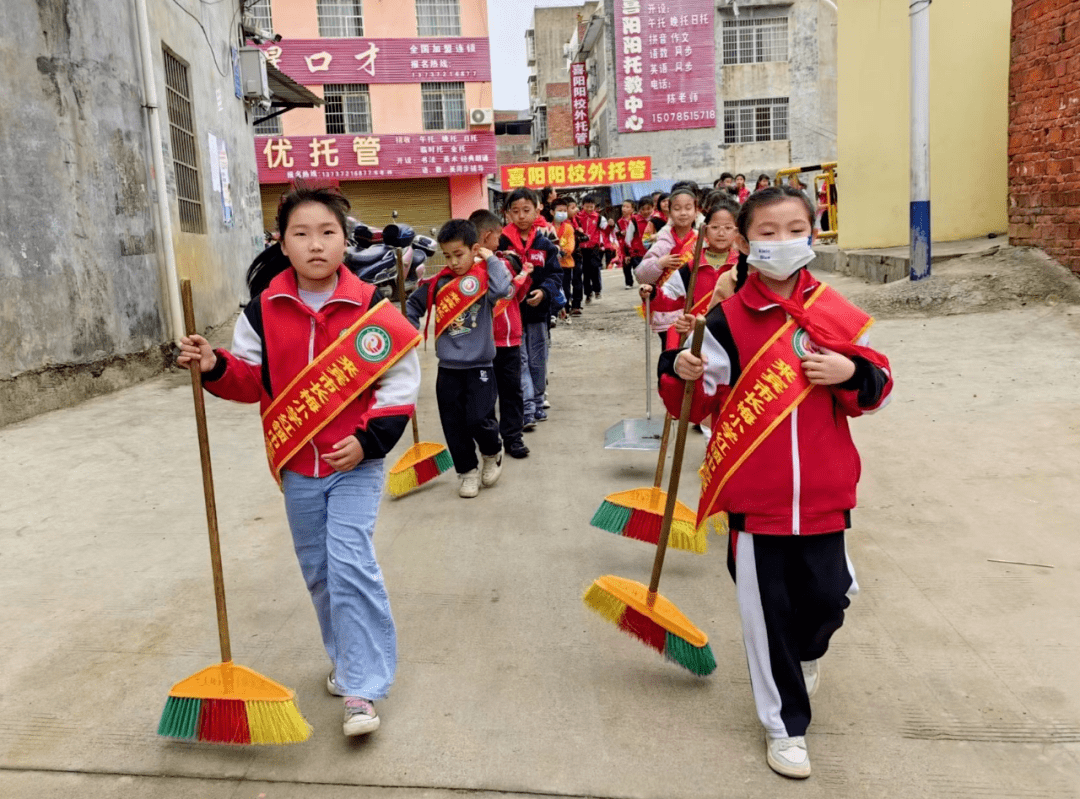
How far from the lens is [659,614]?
10.2ft

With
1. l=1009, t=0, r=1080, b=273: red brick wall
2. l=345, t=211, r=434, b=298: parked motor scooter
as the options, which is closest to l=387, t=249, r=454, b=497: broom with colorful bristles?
l=345, t=211, r=434, b=298: parked motor scooter

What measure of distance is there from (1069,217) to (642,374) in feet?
13.5

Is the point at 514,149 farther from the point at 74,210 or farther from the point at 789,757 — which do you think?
the point at 789,757

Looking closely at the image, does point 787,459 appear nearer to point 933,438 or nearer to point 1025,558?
point 1025,558

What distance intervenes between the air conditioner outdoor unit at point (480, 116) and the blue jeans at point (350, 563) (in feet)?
83.3

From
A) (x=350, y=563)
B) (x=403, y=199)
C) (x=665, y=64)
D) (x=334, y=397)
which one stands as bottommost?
(x=350, y=563)

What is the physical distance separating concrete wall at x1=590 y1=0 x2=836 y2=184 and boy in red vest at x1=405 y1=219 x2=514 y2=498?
27997 mm

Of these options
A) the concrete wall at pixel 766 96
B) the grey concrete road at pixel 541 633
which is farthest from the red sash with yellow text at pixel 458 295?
the concrete wall at pixel 766 96

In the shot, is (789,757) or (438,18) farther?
(438,18)

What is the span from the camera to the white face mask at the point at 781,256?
2605mm

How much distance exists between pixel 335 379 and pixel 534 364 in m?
4.40

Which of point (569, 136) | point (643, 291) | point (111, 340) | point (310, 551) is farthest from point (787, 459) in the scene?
point (569, 136)

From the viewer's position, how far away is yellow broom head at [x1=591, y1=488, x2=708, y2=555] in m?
3.92

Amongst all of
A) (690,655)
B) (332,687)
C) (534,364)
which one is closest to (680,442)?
(690,655)
